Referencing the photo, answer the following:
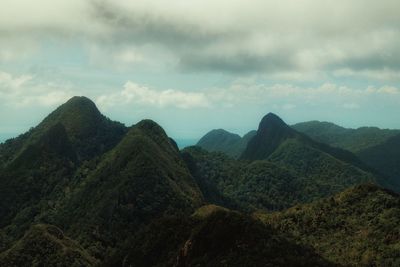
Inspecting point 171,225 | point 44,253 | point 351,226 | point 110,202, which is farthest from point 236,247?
point 110,202

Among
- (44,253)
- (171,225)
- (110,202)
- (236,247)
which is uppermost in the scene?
(110,202)

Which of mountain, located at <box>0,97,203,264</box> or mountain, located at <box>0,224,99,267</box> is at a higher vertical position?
mountain, located at <box>0,97,203,264</box>

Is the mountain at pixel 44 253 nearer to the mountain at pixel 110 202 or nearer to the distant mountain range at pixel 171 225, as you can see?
the distant mountain range at pixel 171 225

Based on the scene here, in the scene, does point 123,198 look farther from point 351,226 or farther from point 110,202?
point 351,226

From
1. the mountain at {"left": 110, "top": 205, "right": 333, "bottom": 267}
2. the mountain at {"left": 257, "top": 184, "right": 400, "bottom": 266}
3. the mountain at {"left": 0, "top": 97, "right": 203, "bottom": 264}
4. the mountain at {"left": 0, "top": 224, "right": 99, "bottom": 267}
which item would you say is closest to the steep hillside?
the mountain at {"left": 0, "top": 97, "right": 203, "bottom": 264}

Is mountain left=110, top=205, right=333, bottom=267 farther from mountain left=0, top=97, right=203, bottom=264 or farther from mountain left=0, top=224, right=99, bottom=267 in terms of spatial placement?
mountain left=0, top=97, right=203, bottom=264

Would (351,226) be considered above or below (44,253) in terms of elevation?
above

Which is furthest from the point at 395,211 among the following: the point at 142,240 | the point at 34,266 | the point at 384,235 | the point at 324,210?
the point at 34,266
